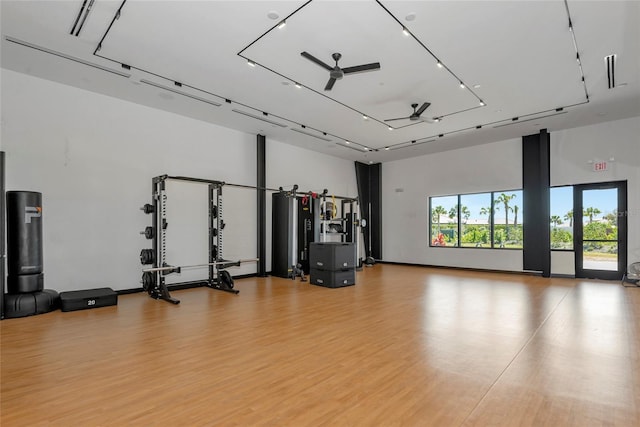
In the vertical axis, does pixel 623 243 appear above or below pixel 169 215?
below

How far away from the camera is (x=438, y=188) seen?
10172 millimetres

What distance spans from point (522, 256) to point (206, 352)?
8.41m

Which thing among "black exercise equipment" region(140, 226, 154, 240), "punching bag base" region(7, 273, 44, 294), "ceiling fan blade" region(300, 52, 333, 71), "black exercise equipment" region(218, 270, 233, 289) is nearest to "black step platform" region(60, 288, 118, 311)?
"punching bag base" region(7, 273, 44, 294)

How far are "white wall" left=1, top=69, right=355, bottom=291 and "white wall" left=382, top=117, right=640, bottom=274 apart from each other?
6.18m

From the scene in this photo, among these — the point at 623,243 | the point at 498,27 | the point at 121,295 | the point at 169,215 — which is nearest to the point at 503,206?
the point at 623,243

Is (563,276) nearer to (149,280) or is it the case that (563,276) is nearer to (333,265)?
(333,265)

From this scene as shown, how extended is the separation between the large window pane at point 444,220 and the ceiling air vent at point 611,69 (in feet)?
16.2

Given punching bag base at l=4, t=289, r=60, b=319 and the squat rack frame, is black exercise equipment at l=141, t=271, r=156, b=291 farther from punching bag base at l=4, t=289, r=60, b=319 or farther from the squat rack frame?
punching bag base at l=4, t=289, r=60, b=319

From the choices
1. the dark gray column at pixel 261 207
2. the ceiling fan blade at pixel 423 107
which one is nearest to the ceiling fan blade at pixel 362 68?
the ceiling fan blade at pixel 423 107

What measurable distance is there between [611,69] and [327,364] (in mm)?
5959

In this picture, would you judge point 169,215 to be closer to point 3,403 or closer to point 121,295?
point 121,295

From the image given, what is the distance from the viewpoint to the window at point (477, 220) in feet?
28.8

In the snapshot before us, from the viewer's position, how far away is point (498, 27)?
383 cm

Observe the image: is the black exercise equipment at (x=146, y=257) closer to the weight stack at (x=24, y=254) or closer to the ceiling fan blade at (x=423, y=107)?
the weight stack at (x=24, y=254)
